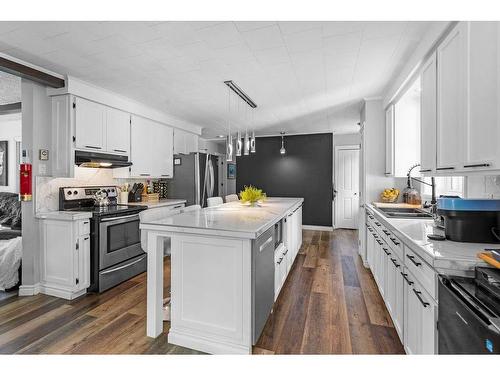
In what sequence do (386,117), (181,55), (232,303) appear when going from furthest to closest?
(386,117) < (181,55) < (232,303)

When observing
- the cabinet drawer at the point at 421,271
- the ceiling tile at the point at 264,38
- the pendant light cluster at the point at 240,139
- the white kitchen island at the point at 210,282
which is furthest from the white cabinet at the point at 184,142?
the cabinet drawer at the point at 421,271

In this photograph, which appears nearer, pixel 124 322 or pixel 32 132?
pixel 124 322

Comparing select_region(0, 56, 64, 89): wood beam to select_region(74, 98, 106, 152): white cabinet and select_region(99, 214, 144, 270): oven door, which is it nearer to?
select_region(74, 98, 106, 152): white cabinet

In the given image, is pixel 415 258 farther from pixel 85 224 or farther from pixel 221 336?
pixel 85 224

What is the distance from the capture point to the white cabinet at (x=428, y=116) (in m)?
1.98

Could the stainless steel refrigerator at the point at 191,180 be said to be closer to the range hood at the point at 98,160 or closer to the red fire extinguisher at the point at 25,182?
the range hood at the point at 98,160

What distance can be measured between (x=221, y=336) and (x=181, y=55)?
2.44 m

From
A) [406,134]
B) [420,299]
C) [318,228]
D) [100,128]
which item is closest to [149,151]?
[100,128]

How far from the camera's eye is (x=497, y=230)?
1.41 m

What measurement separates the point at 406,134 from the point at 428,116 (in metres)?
1.16

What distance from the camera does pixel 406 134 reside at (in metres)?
3.15

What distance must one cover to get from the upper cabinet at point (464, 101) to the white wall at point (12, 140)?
19.4ft
